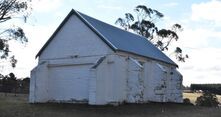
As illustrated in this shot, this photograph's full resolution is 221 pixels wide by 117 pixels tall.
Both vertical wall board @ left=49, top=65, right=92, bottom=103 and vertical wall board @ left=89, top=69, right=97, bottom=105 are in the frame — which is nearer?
vertical wall board @ left=89, top=69, right=97, bottom=105

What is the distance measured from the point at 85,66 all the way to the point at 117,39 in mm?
3844

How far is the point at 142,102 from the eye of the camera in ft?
110

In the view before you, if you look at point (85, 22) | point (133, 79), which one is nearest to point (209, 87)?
point (133, 79)

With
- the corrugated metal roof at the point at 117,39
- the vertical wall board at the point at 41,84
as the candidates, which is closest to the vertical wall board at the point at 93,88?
the corrugated metal roof at the point at 117,39

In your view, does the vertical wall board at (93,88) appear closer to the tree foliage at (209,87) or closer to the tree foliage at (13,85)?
the tree foliage at (13,85)

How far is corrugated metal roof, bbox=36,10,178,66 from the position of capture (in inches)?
1227

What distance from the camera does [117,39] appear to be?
110 feet

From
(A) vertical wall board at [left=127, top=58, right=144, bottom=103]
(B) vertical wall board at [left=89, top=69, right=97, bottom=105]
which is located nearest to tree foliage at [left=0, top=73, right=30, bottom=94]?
(A) vertical wall board at [left=127, top=58, right=144, bottom=103]

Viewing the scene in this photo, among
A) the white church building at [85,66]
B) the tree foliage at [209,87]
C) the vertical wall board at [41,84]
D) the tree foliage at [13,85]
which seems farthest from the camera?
the tree foliage at [209,87]

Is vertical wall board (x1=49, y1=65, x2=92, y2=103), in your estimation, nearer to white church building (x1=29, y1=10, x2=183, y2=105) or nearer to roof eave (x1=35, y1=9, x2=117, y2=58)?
white church building (x1=29, y1=10, x2=183, y2=105)

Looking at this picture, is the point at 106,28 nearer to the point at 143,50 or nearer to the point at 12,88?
the point at 143,50

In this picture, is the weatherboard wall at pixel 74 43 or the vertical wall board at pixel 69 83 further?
the vertical wall board at pixel 69 83

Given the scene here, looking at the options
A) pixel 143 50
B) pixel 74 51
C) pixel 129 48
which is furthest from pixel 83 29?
pixel 143 50

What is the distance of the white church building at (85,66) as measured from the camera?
30358mm
